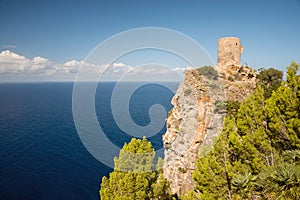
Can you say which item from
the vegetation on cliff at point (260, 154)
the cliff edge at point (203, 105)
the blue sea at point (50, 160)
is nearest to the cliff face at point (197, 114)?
the cliff edge at point (203, 105)

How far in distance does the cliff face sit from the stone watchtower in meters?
0.66

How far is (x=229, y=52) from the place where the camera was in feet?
74.4

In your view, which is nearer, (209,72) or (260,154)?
(260,154)

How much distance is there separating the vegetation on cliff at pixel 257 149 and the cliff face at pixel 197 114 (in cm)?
819

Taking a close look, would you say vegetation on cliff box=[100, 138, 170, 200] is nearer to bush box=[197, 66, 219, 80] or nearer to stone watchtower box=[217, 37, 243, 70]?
bush box=[197, 66, 219, 80]

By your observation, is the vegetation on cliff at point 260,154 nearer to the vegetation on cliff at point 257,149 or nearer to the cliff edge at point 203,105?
the vegetation on cliff at point 257,149

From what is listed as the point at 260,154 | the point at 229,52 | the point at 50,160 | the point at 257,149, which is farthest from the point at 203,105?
the point at 50,160

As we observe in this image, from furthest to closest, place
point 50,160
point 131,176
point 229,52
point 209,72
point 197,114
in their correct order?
point 50,160
point 209,72
point 197,114
point 229,52
point 131,176

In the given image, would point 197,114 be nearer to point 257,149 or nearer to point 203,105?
point 203,105

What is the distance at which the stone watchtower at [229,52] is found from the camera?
22406 mm

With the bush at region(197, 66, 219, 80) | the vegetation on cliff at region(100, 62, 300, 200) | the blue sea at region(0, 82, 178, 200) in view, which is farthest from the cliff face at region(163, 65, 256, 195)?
the blue sea at region(0, 82, 178, 200)

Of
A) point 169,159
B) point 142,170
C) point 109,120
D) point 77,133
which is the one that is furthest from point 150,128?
point 142,170

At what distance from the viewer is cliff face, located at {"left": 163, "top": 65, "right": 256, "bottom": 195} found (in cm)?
2152

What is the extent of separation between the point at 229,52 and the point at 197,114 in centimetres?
849
